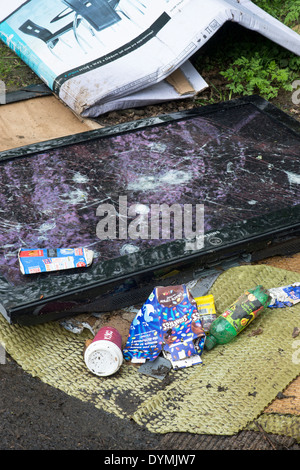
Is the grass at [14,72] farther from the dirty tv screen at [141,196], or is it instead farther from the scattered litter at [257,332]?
the scattered litter at [257,332]

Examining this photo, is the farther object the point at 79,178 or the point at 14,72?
the point at 14,72

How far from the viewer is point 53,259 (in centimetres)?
203

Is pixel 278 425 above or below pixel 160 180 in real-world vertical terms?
below

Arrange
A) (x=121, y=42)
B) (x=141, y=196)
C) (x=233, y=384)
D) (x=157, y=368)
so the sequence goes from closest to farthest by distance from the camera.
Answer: (x=233, y=384), (x=157, y=368), (x=141, y=196), (x=121, y=42)

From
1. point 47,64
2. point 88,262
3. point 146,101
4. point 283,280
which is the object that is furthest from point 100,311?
point 47,64

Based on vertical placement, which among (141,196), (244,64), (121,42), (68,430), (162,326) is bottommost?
(68,430)

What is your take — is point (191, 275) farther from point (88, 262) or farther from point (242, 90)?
point (242, 90)

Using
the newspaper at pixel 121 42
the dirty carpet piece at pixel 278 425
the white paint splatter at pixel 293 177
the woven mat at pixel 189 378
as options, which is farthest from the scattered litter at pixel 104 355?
the newspaper at pixel 121 42

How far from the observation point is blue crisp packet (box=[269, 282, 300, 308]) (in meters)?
2.16

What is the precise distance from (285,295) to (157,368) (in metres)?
0.61

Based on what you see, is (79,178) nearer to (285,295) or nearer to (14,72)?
(285,295)

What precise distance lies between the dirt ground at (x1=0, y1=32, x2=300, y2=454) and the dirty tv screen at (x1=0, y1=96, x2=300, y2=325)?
0.86 feet

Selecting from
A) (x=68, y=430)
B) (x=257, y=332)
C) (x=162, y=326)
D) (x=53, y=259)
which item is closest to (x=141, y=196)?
(x=53, y=259)

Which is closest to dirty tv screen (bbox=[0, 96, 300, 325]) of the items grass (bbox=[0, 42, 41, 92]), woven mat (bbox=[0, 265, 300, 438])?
woven mat (bbox=[0, 265, 300, 438])
